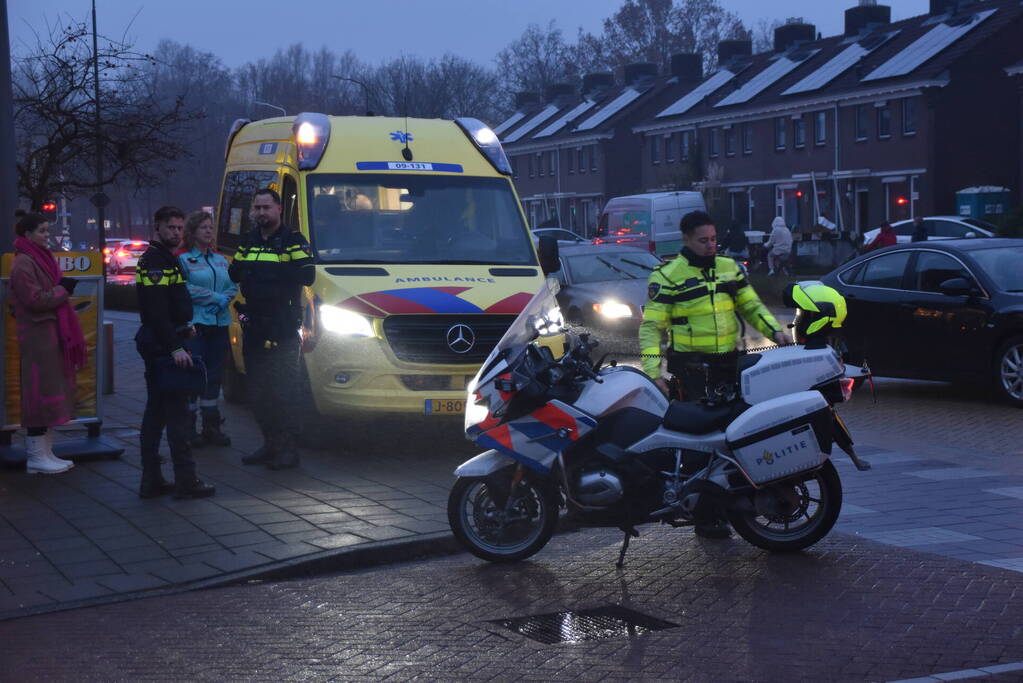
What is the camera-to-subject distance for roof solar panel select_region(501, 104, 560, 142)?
89.9 metres

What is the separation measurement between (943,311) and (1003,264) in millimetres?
738

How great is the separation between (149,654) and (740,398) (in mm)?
3193

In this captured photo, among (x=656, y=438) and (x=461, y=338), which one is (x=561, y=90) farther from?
(x=656, y=438)

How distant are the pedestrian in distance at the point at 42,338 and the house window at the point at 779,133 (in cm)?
5490

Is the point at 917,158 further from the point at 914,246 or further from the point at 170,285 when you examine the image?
the point at 170,285

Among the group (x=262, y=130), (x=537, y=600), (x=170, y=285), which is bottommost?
(x=537, y=600)

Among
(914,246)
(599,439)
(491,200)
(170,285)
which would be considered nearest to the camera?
(599,439)

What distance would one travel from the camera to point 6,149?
10.3 m

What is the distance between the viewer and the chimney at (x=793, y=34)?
68.1m

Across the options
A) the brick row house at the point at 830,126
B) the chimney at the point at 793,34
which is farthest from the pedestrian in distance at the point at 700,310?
the chimney at the point at 793,34

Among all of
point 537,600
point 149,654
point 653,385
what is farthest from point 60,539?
point 653,385

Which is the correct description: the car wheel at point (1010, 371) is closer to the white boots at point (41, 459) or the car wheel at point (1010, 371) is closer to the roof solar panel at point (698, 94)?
the white boots at point (41, 459)

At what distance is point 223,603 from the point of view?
654cm

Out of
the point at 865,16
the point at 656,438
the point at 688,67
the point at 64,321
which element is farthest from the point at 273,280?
the point at 688,67
